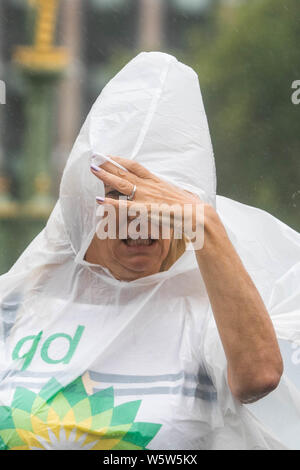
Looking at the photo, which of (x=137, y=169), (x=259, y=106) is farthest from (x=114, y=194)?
(x=259, y=106)

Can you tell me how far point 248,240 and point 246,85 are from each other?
10.9 meters

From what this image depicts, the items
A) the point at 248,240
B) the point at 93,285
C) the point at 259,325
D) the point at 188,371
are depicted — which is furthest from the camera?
the point at 248,240

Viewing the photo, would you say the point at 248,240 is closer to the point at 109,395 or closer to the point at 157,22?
the point at 109,395

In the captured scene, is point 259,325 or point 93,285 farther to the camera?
point 93,285

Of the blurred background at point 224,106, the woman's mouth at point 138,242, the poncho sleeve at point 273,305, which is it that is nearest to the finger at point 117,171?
the woman's mouth at point 138,242

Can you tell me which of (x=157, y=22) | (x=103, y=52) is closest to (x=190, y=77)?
(x=103, y=52)

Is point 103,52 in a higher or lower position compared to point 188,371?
lower

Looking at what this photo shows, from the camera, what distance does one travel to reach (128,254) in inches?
91.6

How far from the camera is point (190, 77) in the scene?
249cm

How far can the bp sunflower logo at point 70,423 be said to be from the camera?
7.21 feet

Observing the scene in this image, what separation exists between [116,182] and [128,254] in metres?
0.24

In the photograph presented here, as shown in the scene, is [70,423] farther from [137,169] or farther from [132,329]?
[137,169]

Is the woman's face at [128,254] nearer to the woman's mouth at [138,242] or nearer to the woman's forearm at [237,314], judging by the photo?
the woman's mouth at [138,242]

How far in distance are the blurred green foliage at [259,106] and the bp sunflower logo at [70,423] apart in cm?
877
